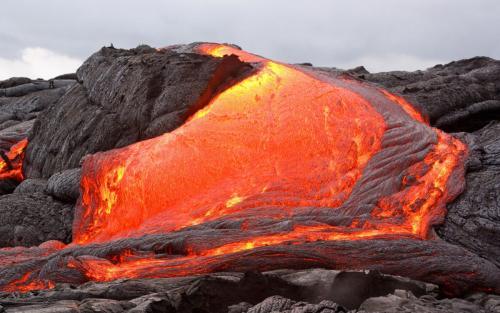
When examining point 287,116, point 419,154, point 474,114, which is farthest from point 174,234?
point 474,114

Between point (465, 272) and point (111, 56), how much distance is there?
1262 cm

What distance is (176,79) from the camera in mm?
15320

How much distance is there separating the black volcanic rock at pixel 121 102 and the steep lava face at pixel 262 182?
2.04ft

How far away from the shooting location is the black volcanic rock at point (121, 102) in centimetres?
1506

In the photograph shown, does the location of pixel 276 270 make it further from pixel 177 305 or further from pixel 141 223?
pixel 141 223

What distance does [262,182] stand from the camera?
12.0m

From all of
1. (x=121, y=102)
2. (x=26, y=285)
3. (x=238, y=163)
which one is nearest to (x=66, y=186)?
(x=121, y=102)

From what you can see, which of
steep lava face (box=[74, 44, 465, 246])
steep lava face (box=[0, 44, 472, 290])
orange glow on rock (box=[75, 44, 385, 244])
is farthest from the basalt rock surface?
orange glow on rock (box=[75, 44, 385, 244])

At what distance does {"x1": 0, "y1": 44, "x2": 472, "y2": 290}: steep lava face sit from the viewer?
33.2 feet

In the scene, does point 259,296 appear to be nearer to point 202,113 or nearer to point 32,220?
point 202,113

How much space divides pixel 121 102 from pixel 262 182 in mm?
6052

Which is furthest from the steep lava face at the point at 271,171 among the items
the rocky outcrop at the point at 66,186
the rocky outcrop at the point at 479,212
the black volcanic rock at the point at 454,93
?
the black volcanic rock at the point at 454,93

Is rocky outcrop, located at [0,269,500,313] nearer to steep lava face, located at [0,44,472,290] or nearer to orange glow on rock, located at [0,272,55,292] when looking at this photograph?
steep lava face, located at [0,44,472,290]

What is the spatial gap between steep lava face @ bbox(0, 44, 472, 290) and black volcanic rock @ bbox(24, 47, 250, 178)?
622mm
